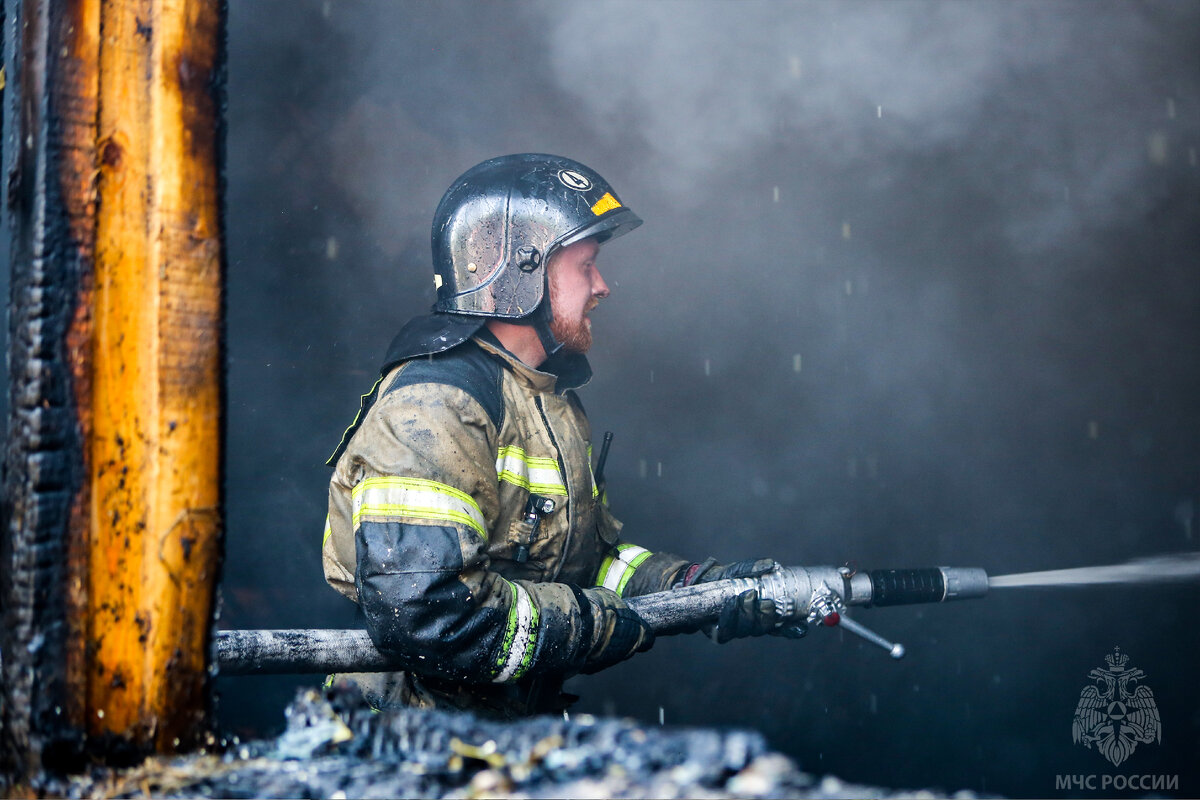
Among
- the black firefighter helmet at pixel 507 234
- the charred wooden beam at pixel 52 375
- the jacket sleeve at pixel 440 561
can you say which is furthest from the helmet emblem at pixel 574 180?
A: the charred wooden beam at pixel 52 375

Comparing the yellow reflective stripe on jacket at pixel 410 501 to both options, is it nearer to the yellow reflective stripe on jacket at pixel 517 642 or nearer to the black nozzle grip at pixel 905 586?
the yellow reflective stripe on jacket at pixel 517 642

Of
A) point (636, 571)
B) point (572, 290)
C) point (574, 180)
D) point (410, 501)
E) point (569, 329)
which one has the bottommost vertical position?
point (636, 571)

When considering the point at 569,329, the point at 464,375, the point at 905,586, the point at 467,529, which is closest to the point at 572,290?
the point at 569,329

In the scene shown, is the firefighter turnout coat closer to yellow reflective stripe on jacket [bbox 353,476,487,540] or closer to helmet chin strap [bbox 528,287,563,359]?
yellow reflective stripe on jacket [bbox 353,476,487,540]

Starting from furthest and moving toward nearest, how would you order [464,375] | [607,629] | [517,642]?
[464,375] < [607,629] < [517,642]

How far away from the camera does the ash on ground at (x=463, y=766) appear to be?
1.50 metres

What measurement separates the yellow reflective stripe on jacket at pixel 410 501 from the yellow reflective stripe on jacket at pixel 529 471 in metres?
0.31

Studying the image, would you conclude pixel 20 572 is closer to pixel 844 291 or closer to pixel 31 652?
pixel 31 652

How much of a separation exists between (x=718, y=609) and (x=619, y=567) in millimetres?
607

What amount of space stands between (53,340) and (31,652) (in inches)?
18.7

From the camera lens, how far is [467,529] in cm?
244

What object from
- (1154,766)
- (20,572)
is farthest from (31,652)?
(1154,766)

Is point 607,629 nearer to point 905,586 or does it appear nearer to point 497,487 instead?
point 497,487

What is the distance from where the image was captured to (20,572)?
1439mm
